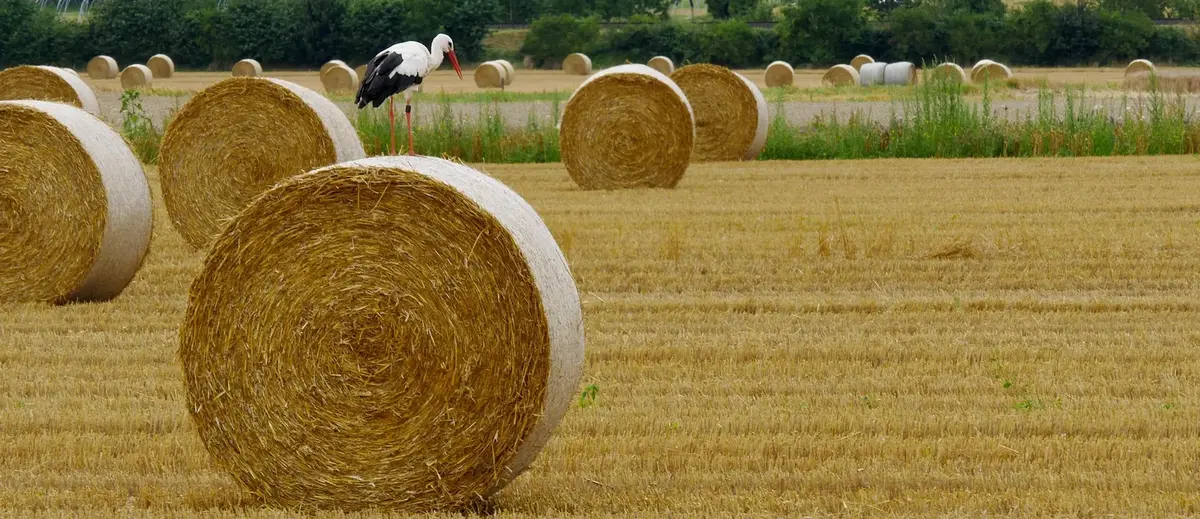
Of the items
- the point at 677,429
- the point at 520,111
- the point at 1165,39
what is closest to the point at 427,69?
the point at 677,429

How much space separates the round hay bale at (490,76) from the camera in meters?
41.5

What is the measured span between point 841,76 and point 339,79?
1293 cm

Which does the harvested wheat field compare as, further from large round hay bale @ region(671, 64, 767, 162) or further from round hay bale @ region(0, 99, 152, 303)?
large round hay bale @ region(671, 64, 767, 162)

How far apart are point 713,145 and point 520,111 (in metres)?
9.57

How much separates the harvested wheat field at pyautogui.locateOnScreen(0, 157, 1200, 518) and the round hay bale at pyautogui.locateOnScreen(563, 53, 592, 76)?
3722 cm

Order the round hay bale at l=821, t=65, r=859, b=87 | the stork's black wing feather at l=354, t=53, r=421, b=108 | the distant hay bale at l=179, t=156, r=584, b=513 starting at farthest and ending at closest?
the round hay bale at l=821, t=65, r=859, b=87
the stork's black wing feather at l=354, t=53, r=421, b=108
the distant hay bale at l=179, t=156, r=584, b=513

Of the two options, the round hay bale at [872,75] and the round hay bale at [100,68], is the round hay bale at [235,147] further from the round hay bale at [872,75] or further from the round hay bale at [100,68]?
the round hay bale at [100,68]

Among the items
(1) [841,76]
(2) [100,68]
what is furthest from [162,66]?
(1) [841,76]

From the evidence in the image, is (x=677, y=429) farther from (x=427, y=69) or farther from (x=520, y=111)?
(x=520, y=111)

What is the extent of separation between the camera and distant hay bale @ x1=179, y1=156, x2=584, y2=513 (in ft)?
17.4

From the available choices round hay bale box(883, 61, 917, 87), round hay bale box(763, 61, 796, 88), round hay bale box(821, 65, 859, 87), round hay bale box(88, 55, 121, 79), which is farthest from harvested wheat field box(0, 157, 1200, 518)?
round hay bale box(88, 55, 121, 79)

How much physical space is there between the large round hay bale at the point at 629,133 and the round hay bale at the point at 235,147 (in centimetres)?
466

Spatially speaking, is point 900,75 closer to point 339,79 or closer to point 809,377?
point 339,79

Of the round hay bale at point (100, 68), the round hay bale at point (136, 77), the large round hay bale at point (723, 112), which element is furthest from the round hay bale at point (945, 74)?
the round hay bale at point (100, 68)
